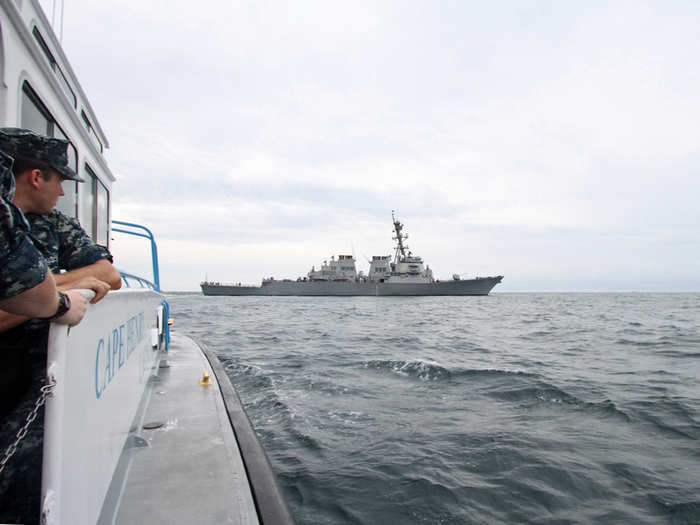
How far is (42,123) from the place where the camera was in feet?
9.06

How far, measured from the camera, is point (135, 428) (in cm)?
338

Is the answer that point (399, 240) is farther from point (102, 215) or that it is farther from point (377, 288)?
point (102, 215)

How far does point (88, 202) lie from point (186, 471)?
268 cm

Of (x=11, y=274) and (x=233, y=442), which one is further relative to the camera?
(x=233, y=442)

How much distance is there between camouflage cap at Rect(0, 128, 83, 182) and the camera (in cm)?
139

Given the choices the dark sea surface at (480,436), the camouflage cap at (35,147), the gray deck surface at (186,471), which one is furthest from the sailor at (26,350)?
the dark sea surface at (480,436)

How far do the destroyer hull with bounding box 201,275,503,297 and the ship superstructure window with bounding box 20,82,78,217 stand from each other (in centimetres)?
5767

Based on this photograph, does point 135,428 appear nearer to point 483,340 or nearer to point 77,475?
point 77,475

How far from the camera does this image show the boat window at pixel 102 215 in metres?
4.24

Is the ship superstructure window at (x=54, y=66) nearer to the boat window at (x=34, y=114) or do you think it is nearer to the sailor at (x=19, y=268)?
the boat window at (x=34, y=114)

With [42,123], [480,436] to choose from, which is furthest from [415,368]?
[42,123]

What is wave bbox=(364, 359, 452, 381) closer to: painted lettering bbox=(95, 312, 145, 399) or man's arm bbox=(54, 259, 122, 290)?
painted lettering bbox=(95, 312, 145, 399)

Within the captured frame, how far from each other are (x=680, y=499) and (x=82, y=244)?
14.7 ft

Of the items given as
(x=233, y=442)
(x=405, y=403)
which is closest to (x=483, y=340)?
(x=405, y=403)
